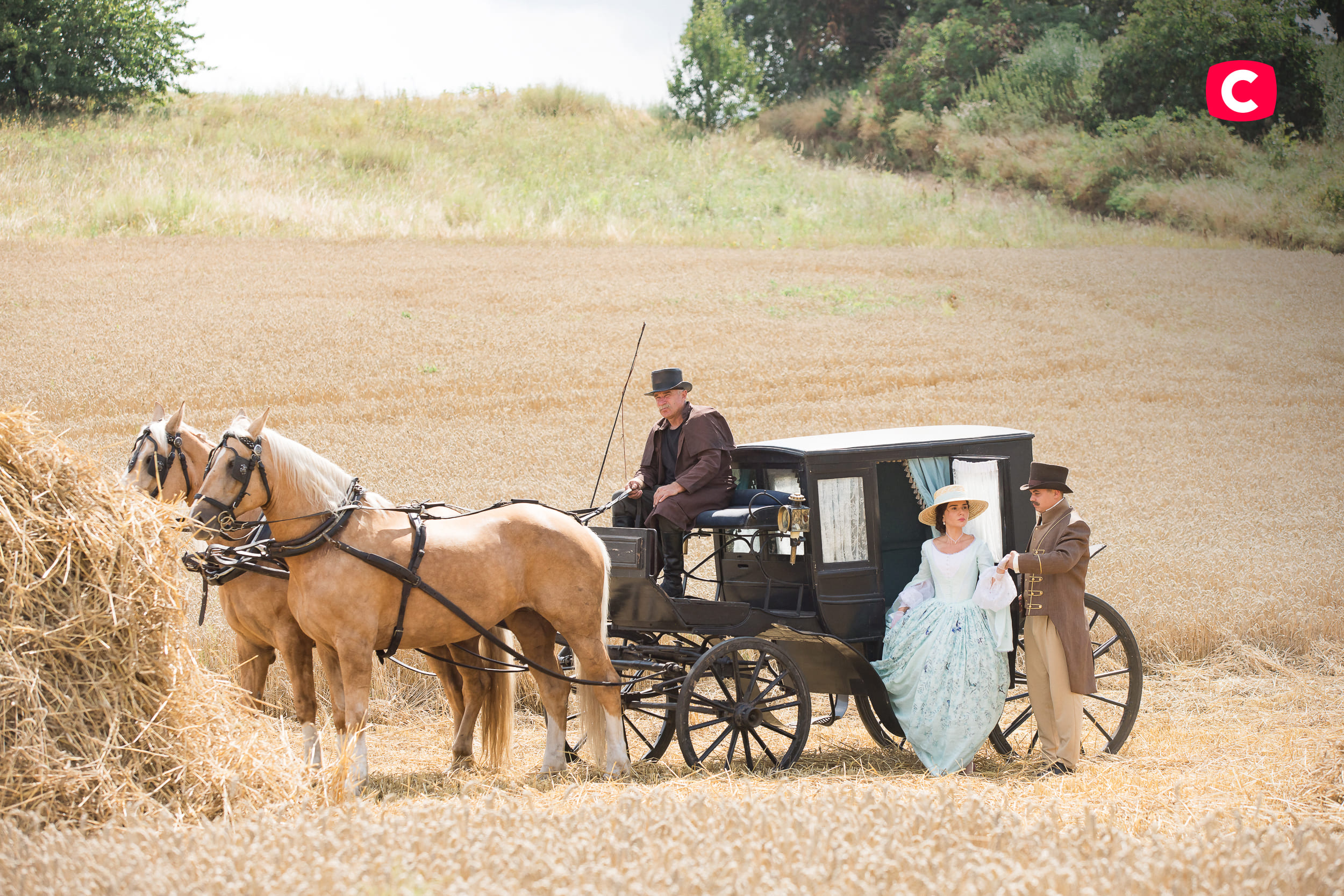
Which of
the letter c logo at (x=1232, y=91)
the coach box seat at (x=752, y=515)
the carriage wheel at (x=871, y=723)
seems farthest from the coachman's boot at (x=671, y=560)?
the letter c logo at (x=1232, y=91)

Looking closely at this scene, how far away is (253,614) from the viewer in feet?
17.2

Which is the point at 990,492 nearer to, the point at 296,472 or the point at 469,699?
the point at 469,699

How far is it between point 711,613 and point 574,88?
23.6 m

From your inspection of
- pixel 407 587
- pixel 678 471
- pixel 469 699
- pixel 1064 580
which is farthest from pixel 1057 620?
pixel 407 587

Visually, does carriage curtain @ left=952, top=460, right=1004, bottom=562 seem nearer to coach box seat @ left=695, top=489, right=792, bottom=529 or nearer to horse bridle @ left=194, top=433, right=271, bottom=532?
coach box seat @ left=695, top=489, right=792, bottom=529

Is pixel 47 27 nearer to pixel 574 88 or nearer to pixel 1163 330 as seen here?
pixel 574 88

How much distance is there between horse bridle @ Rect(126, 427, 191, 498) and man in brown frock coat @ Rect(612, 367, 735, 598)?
2.15m

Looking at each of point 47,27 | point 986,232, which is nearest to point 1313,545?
point 986,232

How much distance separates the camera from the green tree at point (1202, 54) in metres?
16.7

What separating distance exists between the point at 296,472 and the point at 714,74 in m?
26.0

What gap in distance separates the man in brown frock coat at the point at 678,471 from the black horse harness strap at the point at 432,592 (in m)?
0.84

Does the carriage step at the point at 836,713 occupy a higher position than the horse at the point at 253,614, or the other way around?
the horse at the point at 253,614

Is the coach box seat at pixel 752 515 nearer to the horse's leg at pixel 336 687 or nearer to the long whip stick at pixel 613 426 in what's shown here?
the long whip stick at pixel 613 426

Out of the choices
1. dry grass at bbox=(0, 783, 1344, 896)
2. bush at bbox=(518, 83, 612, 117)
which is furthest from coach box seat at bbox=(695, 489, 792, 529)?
bush at bbox=(518, 83, 612, 117)
